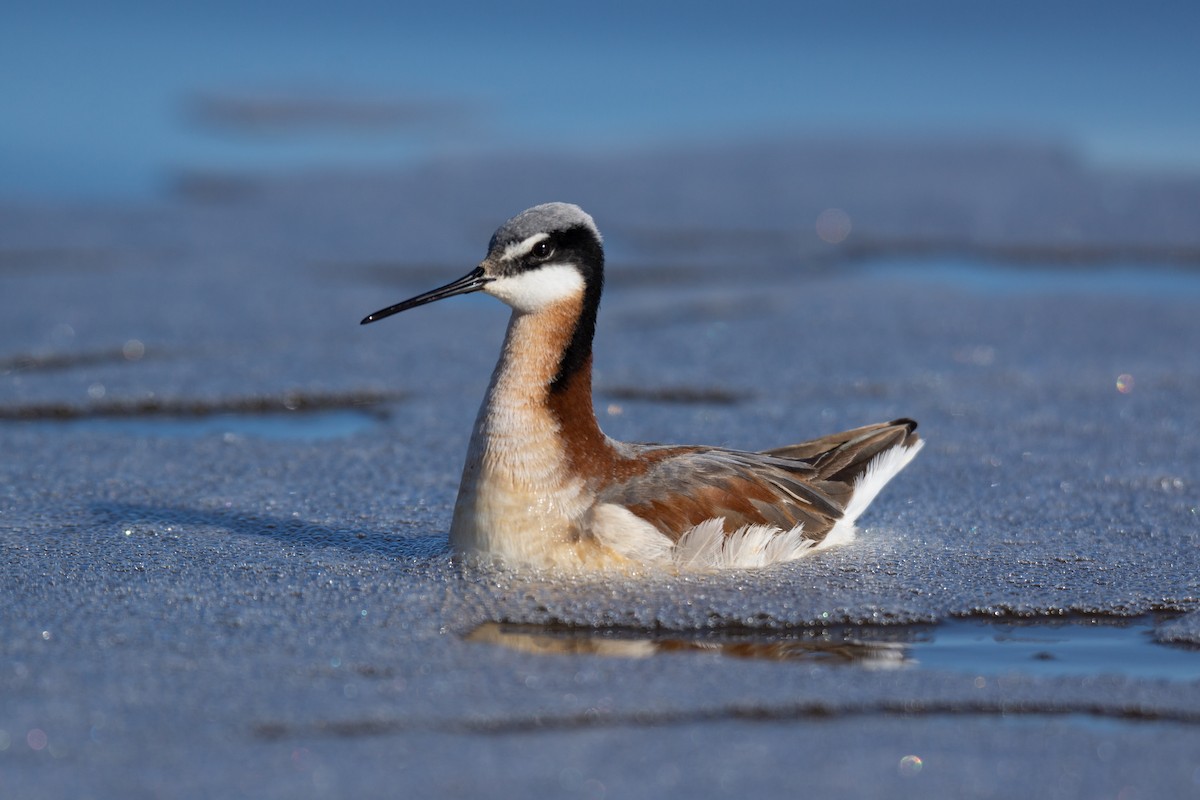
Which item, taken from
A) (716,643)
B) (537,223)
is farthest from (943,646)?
(537,223)

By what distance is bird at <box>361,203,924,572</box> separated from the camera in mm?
4516

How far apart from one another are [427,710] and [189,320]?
491 cm

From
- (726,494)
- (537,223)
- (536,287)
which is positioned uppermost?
(537,223)

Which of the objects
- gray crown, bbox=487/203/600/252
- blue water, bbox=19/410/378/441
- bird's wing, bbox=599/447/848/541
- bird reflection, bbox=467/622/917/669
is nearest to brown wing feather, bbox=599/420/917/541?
bird's wing, bbox=599/447/848/541

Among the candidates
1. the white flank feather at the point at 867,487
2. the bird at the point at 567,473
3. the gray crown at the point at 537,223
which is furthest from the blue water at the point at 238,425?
the white flank feather at the point at 867,487

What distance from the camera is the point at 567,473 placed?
15.0 ft

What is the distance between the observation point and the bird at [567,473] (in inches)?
178

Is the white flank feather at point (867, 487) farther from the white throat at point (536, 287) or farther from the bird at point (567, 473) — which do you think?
the white throat at point (536, 287)

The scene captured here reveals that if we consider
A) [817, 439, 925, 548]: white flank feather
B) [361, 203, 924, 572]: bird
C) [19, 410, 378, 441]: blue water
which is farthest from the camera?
[19, 410, 378, 441]: blue water

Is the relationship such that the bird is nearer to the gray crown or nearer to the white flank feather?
the gray crown

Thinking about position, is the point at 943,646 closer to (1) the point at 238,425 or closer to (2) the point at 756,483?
(2) the point at 756,483

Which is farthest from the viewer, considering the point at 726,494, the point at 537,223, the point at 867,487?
the point at 867,487

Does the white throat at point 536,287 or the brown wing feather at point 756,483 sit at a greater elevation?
the white throat at point 536,287

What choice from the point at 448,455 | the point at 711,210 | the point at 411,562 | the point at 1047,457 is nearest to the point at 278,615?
the point at 411,562
